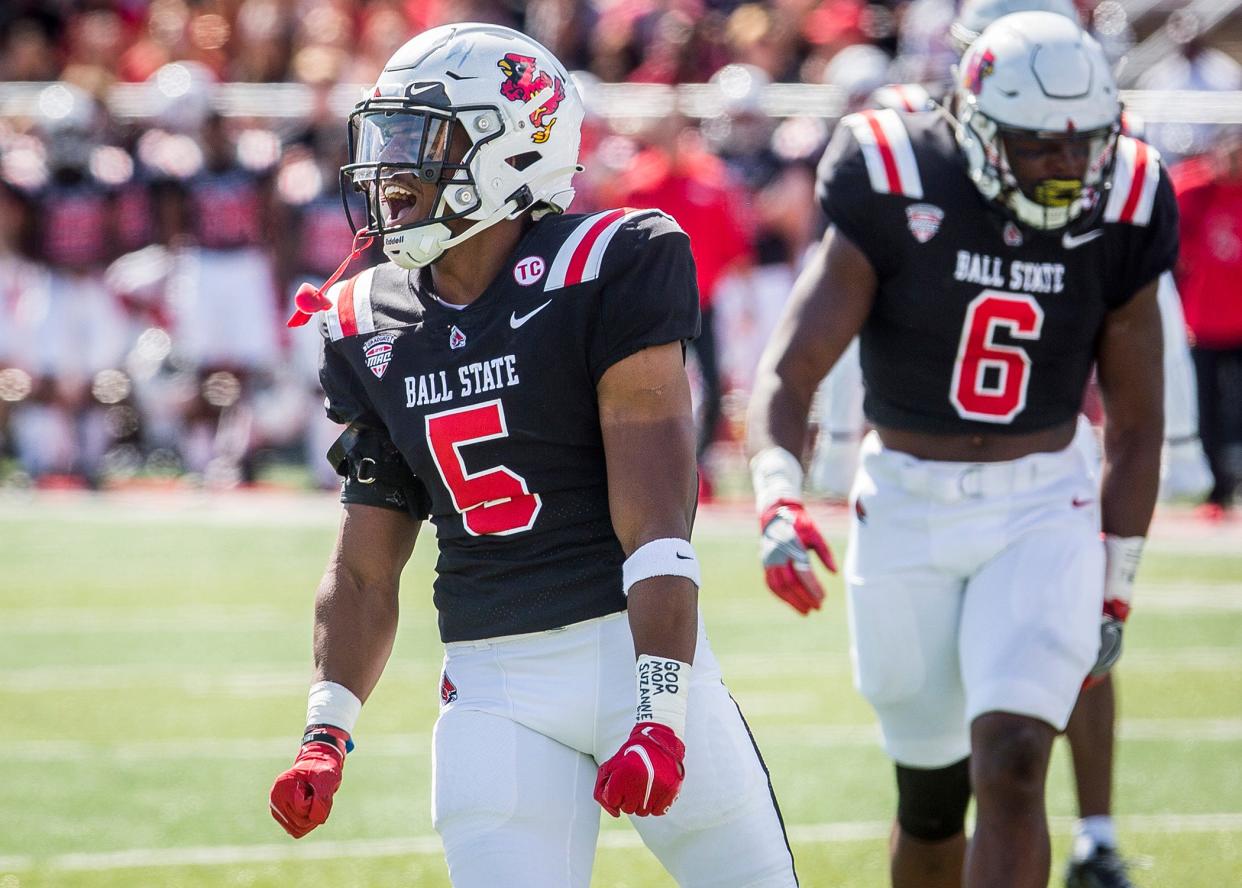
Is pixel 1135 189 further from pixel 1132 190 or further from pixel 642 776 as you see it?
pixel 642 776

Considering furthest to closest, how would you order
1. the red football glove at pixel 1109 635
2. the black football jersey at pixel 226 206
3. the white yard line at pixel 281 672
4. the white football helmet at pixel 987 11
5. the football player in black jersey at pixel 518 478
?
the black football jersey at pixel 226 206 → the white yard line at pixel 281 672 → the white football helmet at pixel 987 11 → the red football glove at pixel 1109 635 → the football player in black jersey at pixel 518 478

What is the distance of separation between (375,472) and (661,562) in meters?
0.58

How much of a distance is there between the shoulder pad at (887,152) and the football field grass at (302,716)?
1.84m

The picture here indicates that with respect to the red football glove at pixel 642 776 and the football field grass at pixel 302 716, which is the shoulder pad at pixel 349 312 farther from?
the football field grass at pixel 302 716

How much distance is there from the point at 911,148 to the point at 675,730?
184cm

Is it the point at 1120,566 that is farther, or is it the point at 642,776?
the point at 1120,566

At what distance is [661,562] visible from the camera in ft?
9.06

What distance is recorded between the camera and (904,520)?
403 centimetres

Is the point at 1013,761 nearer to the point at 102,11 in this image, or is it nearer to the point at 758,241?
the point at 758,241

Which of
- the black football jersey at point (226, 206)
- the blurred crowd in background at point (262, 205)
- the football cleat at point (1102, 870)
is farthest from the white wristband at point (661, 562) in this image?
the black football jersey at point (226, 206)

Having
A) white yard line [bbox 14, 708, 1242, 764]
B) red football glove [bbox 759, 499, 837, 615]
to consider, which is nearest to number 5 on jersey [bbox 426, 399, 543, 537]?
red football glove [bbox 759, 499, 837, 615]

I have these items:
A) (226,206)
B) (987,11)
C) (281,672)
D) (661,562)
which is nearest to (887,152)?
(987,11)

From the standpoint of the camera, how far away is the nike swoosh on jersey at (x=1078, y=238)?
13.0ft

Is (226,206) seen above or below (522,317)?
below
